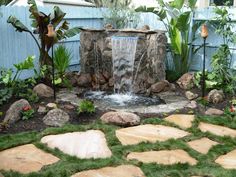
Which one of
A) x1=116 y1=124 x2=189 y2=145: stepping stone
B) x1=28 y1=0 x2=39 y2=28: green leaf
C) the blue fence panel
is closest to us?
x1=116 y1=124 x2=189 y2=145: stepping stone

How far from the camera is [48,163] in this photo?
11.9 ft

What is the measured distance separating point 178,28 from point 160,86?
1.33m

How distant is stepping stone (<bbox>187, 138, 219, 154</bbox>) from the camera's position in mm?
4117

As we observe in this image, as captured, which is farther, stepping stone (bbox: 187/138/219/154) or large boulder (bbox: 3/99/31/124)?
large boulder (bbox: 3/99/31/124)

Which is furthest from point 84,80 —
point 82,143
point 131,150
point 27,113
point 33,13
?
point 131,150

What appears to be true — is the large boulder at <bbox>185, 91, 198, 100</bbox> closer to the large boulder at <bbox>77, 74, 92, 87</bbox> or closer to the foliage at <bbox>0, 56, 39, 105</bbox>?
the large boulder at <bbox>77, 74, 92, 87</bbox>

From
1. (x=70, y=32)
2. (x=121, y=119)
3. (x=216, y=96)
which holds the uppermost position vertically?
(x=70, y=32)

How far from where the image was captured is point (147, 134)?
451 centimetres

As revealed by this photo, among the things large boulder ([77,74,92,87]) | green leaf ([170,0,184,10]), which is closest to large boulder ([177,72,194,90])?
green leaf ([170,0,184,10])

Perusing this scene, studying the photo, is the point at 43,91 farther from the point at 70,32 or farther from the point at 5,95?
the point at 70,32

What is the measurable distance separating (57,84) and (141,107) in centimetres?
204

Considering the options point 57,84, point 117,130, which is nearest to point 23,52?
point 57,84

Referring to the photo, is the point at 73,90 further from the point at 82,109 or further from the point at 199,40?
the point at 199,40

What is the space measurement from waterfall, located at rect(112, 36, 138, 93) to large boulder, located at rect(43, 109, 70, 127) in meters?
2.40
